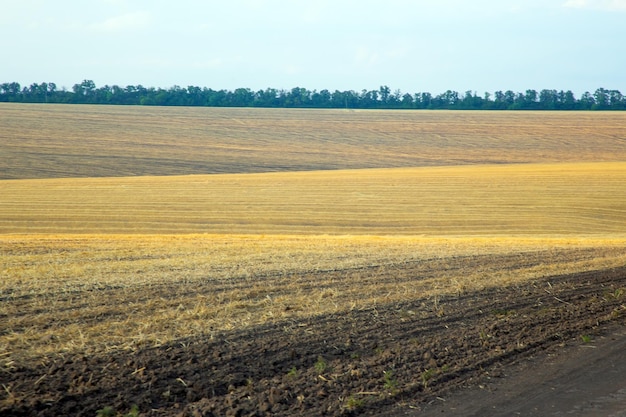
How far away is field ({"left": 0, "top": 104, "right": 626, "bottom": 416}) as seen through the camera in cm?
702

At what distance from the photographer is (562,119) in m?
103

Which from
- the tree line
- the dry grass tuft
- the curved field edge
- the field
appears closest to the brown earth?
the field

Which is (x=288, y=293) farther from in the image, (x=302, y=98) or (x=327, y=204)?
(x=302, y=98)

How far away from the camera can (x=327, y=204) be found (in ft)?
130

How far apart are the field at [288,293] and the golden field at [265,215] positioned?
99mm

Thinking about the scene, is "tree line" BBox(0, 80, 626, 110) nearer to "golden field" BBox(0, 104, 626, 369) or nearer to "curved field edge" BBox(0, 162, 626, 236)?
"golden field" BBox(0, 104, 626, 369)

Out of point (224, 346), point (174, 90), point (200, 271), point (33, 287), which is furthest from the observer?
point (174, 90)

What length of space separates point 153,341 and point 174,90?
130 meters

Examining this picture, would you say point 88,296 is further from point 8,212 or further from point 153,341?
point 8,212

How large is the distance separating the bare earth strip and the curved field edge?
10.2 metres

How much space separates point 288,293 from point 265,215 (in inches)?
959

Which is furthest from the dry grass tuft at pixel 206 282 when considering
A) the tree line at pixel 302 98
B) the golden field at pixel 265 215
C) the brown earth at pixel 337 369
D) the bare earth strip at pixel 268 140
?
the tree line at pixel 302 98

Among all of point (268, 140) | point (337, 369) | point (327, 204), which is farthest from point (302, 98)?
point (337, 369)

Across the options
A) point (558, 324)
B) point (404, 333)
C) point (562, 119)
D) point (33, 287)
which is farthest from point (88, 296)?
point (562, 119)
